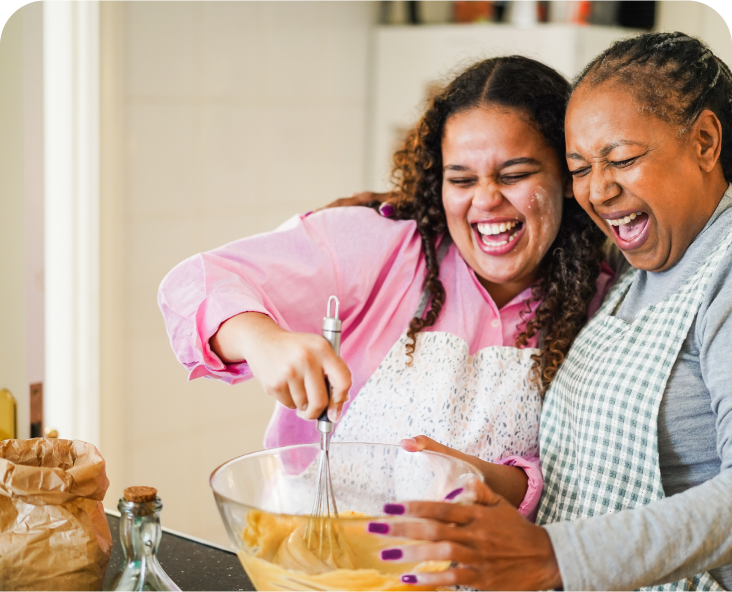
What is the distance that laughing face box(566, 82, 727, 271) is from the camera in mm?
1056

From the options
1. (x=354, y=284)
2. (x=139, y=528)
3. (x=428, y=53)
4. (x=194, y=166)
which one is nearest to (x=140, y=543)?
(x=139, y=528)

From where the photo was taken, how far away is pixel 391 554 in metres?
0.75

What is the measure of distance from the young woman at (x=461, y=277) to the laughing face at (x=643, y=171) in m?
0.15

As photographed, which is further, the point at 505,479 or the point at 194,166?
the point at 194,166

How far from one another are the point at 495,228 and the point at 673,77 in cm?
34

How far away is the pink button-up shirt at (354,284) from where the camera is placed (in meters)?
1.21

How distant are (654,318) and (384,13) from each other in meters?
2.02

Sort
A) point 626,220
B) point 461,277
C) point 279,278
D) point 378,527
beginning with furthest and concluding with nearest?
point 461,277, point 279,278, point 626,220, point 378,527

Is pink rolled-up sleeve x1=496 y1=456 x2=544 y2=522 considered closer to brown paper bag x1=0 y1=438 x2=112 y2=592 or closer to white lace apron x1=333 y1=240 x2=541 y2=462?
white lace apron x1=333 y1=240 x2=541 y2=462

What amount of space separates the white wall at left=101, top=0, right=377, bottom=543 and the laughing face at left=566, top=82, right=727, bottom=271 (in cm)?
136

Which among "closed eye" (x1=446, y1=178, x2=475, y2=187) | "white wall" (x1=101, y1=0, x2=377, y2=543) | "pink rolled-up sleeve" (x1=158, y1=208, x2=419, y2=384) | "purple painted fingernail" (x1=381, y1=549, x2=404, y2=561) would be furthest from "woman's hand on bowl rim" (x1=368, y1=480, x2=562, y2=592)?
"white wall" (x1=101, y1=0, x2=377, y2=543)

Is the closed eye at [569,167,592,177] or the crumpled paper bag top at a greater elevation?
the closed eye at [569,167,592,177]

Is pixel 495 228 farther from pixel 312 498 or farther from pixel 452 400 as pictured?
pixel 312 498

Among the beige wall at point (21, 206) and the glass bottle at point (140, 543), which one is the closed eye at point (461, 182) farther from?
the beige wall at point (21, 206)
